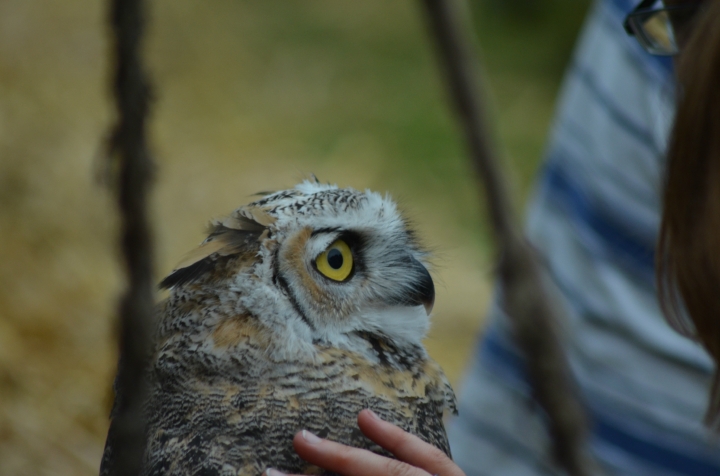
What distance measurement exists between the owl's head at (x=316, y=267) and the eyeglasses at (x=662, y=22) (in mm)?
430

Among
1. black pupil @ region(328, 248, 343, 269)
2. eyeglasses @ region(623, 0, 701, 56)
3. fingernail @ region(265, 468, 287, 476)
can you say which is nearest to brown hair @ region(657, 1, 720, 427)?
eyeglasses @ region(623, 0, 701, 56)

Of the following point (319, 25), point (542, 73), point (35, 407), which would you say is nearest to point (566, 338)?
point (35, 407)

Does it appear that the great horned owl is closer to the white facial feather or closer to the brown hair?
the white facial feather

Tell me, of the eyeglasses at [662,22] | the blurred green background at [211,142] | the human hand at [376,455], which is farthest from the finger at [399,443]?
the eyeglasses at [662,22]

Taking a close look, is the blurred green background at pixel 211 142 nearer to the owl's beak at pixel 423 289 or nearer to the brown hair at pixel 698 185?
the owl's beak at pixel 423 289

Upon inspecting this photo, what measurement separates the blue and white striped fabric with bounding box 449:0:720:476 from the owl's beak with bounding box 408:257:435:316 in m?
0.77

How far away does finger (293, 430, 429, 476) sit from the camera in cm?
59

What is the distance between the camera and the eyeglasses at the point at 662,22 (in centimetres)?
87

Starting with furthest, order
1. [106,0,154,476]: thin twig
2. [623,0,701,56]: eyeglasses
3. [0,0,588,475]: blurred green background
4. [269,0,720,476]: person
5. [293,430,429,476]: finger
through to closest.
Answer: [0,0,588,475]: blurred green background < [269,0,720,476]: person < [623,0,701,56]: eyeglasses < [293,430,429,476]: finger < [106,0,154,476]: thin twig

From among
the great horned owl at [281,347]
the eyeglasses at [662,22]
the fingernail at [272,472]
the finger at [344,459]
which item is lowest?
the fingernail at [272,472]

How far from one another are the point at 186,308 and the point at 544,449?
1178 millimetres

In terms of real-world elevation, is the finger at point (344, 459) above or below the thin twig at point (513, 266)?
below

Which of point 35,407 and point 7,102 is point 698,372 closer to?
point 35,407

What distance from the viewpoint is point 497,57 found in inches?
220
